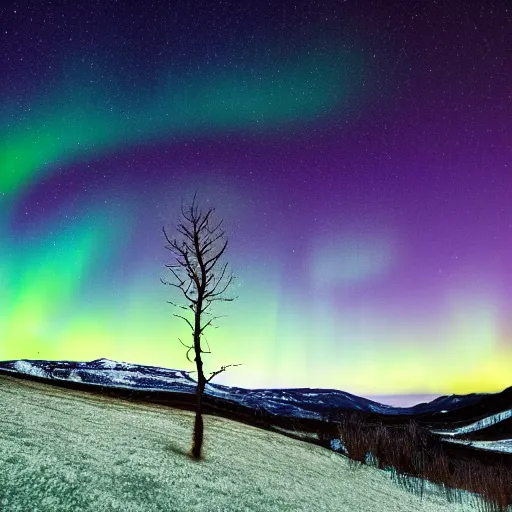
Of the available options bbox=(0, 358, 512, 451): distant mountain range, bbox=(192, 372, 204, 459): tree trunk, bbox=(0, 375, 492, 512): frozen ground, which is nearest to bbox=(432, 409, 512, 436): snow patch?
bbox=(0, 358, 512, 451): distant mountain range

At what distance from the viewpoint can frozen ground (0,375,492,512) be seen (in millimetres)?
9156

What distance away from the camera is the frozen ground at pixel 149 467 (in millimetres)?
9156

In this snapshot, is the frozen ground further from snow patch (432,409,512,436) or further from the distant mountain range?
snow patch (432,409,512,436)

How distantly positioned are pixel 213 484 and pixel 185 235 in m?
8.62

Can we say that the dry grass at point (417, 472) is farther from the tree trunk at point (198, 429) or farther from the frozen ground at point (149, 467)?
the tree trunk at point (198, 429)

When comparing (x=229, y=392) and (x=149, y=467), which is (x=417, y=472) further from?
(x=229, y=392)

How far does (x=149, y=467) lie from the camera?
11.6 metres

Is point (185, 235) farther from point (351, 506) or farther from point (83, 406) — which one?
point (351, 506)

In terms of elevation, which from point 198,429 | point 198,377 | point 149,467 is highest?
point 198,377

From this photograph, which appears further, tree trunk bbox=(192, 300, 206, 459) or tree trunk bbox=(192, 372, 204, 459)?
tree trunk bbox=(192, 300, 206, 459)

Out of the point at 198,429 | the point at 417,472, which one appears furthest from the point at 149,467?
the point at 417,472

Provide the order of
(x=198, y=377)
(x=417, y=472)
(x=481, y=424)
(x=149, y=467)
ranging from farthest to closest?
(x=481, y=424), (x=417, y=472), (x=198, y=377), (x=149, y=467)

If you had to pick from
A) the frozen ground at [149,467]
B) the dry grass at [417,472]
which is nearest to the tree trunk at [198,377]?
the frozen ground at [149,467]

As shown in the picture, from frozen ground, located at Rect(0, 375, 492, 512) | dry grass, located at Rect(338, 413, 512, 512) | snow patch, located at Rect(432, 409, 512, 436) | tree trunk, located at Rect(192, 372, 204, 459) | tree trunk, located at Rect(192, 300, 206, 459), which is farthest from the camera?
snow patch, located at Rect(432, 409, 512, 436)
